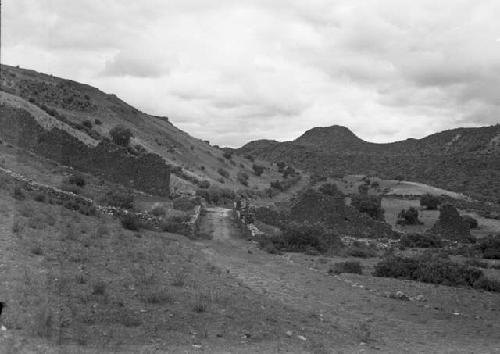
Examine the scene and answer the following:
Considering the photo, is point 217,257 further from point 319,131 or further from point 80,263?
point 319,131

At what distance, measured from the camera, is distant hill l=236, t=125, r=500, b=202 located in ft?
270

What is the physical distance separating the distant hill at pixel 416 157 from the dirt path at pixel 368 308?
5284 centimetres

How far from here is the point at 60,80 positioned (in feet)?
216

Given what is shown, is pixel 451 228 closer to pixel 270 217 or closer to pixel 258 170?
pixel 270 217

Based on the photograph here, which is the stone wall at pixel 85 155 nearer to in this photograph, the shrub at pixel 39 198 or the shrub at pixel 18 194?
the shrub at pixel 39 198

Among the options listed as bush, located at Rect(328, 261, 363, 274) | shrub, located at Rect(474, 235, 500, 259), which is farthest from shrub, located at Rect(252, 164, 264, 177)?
bush, located at Rect(328, 261, 363, 274)

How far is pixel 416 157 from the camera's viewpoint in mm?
104750

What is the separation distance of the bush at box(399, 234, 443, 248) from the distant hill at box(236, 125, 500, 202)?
4012 cm

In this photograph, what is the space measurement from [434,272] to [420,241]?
10656mm

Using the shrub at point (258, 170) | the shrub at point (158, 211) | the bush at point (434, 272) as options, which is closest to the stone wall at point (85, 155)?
the shrub at point (158, 211)

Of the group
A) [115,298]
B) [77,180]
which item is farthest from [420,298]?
[77,180]

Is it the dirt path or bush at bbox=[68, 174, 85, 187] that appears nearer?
the dirt path

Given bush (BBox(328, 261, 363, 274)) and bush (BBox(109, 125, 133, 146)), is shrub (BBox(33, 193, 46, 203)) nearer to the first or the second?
bush (BBox(328, 261, 363, 274))

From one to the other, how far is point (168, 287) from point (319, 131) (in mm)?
150000
